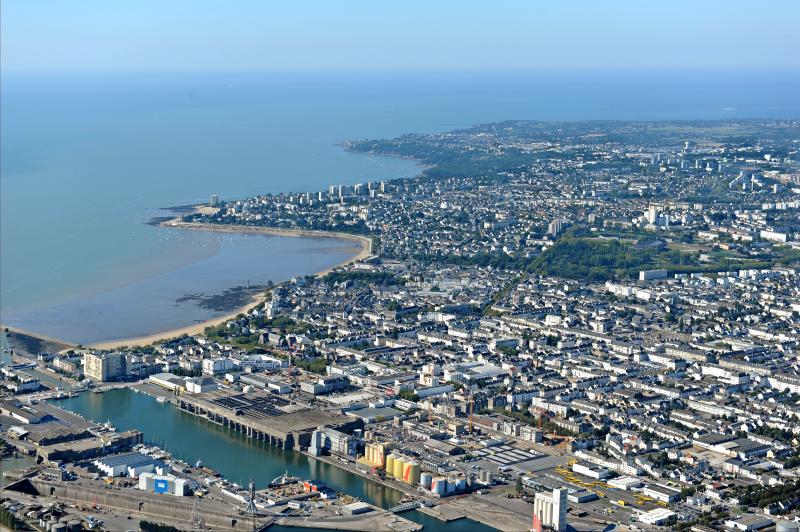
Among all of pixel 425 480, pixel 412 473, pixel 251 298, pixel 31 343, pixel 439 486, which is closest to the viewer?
pixel 439 486

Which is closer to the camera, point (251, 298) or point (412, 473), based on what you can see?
point (412, 473)

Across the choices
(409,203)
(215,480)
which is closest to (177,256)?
(409,203)

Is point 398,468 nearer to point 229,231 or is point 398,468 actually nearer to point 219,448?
point 219,448

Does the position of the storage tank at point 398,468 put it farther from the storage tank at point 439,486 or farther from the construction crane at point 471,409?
the construction crane at point 471,409

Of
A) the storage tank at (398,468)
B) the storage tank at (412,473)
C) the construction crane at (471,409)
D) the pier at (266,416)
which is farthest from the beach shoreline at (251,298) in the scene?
the storage tank at (412,473)

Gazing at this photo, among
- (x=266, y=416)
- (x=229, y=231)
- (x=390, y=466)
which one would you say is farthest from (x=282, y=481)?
(x=229, y=231)
